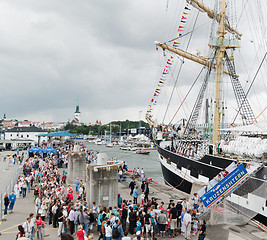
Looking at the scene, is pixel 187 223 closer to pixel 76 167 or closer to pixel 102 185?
pixel 102 185

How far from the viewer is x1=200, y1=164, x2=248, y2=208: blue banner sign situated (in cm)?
1071

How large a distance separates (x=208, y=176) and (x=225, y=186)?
4538 mm

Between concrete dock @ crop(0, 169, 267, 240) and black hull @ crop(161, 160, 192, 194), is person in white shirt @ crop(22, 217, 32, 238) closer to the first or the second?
concrete dock @ crop(0, 169, 267, 240)

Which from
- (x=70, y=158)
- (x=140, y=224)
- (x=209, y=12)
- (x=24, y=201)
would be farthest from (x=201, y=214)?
(x=209, y=12)

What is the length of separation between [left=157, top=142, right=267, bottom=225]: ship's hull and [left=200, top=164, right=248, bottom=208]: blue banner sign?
1.10 meters

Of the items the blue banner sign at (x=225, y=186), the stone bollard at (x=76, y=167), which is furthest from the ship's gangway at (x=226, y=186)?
the stone bollard at (x=76, y=167)

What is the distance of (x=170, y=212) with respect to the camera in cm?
989

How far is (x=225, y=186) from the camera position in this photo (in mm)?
10867

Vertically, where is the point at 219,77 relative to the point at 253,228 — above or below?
above

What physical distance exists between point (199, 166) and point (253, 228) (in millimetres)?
6347

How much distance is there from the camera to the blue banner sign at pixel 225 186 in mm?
10711

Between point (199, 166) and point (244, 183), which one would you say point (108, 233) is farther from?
point (199, 166)

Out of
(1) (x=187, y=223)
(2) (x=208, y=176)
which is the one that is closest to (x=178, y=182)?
(2) (x=208, y=176)

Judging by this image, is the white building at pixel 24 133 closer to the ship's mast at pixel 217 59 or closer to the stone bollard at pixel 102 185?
the ship's mast at pixel 217 59
